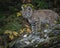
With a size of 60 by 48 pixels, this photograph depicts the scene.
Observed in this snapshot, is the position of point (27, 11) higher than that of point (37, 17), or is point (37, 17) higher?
point (27, 11)

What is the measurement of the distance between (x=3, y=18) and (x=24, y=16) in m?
0.83

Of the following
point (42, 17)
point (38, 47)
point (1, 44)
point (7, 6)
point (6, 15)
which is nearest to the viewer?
point (38, 47)

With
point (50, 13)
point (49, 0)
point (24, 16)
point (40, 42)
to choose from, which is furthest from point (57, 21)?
point (40, 42)

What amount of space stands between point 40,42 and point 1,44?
2404mm

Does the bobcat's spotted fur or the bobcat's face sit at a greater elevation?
the bobcat's face

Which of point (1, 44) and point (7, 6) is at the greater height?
point (7, 6)

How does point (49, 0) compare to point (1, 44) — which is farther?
point (49, 0)

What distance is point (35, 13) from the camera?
26.3 feet

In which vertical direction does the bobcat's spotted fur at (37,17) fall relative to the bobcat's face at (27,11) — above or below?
below

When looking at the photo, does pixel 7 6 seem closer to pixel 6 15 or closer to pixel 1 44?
pixel 6 15

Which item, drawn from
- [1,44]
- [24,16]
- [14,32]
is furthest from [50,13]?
[1,44]

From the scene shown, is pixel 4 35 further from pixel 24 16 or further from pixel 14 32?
pixel 24 16

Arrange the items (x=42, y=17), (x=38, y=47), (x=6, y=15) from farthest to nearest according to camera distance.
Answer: (x=6, y=15) → (x=42, y=17) → (x=38, y=47)

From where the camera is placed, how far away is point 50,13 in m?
8.16
